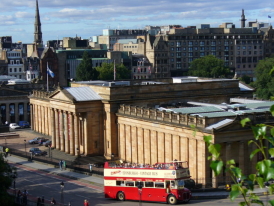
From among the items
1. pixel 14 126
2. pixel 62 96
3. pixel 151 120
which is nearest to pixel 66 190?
pixel 151 120

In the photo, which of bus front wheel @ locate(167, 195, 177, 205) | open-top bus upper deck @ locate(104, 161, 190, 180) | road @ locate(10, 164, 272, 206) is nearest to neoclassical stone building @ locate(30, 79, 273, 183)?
open-top bus upper deck @ locate(104, 161, 190, 180)

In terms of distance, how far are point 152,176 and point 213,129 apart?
11.9 meters

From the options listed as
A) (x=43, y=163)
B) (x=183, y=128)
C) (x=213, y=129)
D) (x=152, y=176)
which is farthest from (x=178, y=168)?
(x=43, y=163)

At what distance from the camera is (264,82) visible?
18188 centimetres

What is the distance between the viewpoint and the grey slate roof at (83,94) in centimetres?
10175

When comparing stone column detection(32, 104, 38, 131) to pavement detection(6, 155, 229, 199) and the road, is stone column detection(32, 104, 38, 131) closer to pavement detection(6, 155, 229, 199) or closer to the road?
pavement detection(6, 155, 229, 199)

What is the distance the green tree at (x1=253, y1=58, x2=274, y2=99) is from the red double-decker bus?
102417 mm

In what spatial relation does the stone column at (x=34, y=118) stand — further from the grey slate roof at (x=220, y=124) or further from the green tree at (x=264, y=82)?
the green tree at (x=264, y=82)

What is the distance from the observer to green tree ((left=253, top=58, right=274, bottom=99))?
560 feet

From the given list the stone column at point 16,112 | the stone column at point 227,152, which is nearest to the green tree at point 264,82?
the stone column at point 16,112

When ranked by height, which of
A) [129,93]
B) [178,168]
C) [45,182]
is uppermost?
[129,93]

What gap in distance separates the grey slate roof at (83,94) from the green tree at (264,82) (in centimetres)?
7662

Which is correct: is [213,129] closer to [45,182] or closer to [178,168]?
[178,168]

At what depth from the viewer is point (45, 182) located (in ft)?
285
